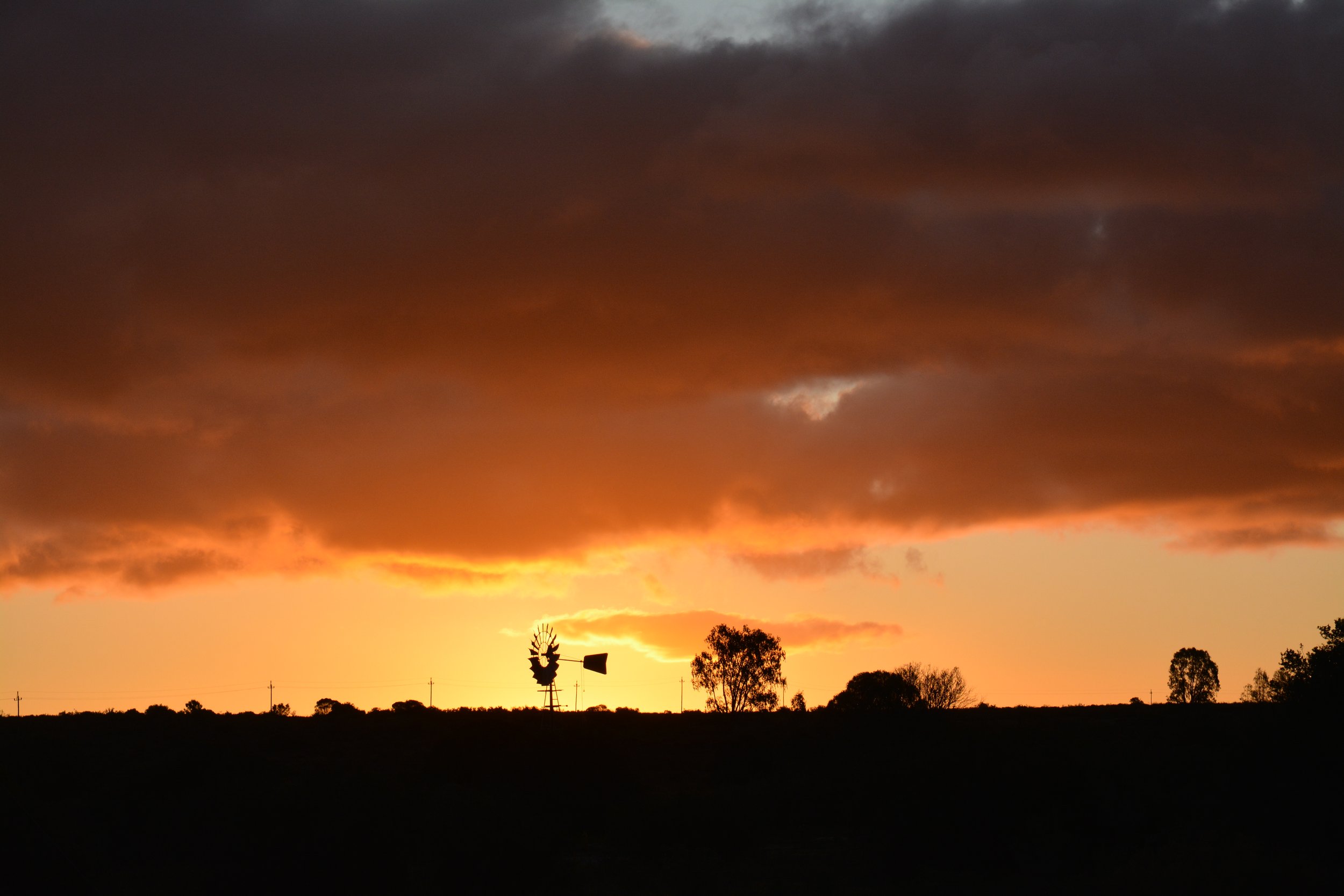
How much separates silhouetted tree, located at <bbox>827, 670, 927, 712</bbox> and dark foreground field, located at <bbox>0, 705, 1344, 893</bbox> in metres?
3.26

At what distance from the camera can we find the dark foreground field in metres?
35.2

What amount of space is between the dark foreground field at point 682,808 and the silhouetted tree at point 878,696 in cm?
326

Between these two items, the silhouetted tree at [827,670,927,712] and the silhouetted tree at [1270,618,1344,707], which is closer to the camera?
the silhouetted tree at [1270,618,1344,707]

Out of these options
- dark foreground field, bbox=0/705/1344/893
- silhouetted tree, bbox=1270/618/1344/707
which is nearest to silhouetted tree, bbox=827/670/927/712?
dark foreground field, bbox=0/705/1344/893

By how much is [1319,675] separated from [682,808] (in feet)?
86.7

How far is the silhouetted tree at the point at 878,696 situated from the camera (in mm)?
59906

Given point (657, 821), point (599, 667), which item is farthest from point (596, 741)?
point (657, 821)

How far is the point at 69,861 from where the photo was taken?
34719 millimetres

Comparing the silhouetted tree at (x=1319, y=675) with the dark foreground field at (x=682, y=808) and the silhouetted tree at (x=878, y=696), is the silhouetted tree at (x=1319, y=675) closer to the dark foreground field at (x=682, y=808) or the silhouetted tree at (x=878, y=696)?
the dark foreground field at (x=682, y=808)

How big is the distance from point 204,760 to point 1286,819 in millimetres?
38139

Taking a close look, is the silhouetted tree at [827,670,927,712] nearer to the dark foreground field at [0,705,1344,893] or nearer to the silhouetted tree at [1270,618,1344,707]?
the dark foreground field at [0,705,1344,893]

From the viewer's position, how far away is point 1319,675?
48.9 m

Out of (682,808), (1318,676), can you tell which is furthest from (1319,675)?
(682,808)

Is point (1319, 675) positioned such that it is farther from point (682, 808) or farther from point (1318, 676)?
point (682, 808)
